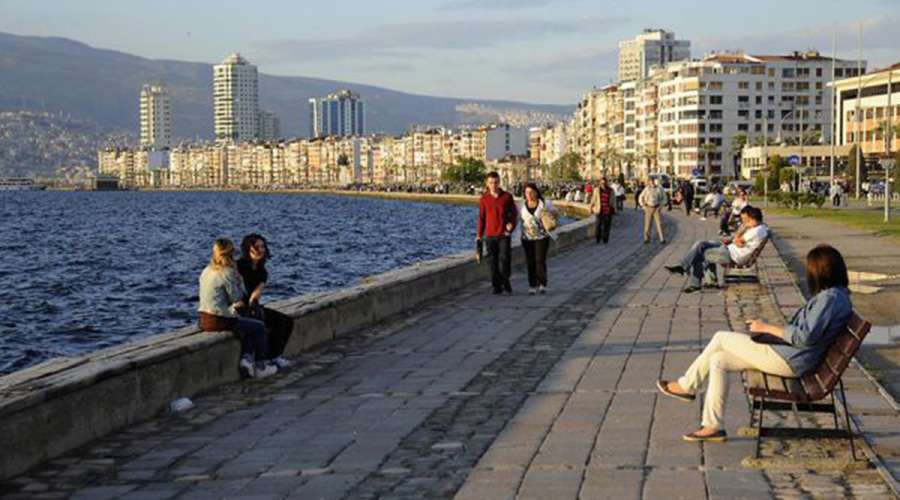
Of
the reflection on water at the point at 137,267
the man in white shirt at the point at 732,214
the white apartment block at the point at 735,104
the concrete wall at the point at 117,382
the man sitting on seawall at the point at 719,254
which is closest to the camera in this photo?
the concrete wall at the point at 117,382

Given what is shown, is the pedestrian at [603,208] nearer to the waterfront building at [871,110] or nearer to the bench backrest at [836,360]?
the bench backrest at [836,360]

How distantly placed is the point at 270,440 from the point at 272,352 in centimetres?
306

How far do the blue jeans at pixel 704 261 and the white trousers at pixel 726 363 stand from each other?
1056 cm

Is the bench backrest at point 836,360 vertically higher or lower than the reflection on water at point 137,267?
higher

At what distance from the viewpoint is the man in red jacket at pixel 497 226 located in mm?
18297

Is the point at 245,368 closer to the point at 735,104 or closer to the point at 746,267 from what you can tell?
the point at 746,267

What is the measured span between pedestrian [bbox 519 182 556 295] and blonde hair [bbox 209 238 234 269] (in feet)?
25.2

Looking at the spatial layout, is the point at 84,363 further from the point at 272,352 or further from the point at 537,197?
the point at 537,197

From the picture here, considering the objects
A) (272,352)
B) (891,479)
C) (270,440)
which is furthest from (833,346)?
(272,352)

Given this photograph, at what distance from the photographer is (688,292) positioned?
1886cm

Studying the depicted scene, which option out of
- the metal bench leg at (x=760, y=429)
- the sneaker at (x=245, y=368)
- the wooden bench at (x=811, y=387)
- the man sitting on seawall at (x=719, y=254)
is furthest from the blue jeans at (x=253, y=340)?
the man sitting on seawall at (x=719, y=254)

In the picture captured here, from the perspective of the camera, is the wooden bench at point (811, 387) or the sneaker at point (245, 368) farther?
the sneaker at point (245, 368)

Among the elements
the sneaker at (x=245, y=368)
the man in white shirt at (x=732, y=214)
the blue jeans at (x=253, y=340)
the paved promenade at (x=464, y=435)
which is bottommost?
the paved promenade at (x=464, y=435)

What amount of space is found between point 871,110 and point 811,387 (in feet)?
424
